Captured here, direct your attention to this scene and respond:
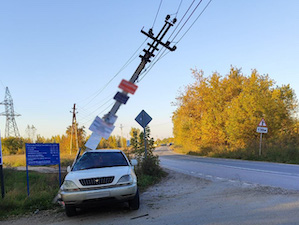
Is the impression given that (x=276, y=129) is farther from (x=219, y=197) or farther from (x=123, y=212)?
(x=123, y=212)

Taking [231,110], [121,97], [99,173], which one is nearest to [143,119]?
[121,97]

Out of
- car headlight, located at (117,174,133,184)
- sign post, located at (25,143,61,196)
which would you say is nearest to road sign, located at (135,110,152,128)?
sign post, located at (25,143,61,196)

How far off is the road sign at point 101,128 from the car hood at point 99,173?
7.82 m

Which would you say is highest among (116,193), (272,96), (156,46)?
(156,46)

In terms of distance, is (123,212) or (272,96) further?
(272,96)

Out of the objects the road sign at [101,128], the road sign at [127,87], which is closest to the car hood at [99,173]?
the road sign at [127,87]

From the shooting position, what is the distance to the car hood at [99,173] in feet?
18.6

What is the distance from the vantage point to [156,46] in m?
14.4

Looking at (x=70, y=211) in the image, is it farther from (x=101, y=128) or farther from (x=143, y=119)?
(x=101, y=128)

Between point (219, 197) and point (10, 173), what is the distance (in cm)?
1450

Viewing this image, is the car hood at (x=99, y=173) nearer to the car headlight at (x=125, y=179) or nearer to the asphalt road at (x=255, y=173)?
the car headlight at (x=125, y=179)

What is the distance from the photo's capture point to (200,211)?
18.4 ft

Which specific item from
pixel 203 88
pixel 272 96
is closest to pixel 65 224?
pixel 272 96

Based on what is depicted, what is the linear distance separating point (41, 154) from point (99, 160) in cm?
269
